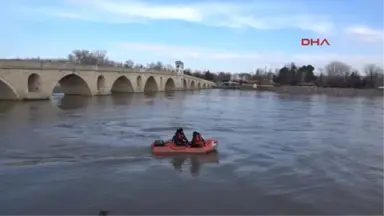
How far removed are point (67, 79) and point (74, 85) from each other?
2214mm

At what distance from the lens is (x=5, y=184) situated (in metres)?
14.6

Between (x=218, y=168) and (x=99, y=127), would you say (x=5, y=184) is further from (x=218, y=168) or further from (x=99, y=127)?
(x=99, y=127)

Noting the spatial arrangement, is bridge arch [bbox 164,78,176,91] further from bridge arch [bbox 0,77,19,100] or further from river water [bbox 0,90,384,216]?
river water [bbox 0,90,384,216]

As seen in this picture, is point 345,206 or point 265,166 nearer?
→ point 345,206

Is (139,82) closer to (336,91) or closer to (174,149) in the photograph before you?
(336,91)

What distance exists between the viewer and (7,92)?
5197 centimetres

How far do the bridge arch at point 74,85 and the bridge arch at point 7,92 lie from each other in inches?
632

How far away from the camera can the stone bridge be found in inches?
2021

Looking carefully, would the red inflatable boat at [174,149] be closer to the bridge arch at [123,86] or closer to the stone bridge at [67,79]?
the stone bridge at [67,79]

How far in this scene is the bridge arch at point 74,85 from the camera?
229 feet

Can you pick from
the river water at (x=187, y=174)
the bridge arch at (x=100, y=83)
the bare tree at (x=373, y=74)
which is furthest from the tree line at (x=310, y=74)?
the river water at (x=187, y=174)

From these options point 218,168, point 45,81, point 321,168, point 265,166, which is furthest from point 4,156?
point 45,81

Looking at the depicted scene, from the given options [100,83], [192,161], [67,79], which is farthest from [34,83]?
[192,161]

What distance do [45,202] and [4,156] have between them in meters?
7.59
